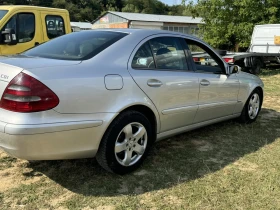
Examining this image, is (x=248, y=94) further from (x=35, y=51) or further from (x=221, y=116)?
(x=35, y=51)

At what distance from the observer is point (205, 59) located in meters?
4.56

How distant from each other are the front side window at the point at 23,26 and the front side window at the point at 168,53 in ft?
13.0

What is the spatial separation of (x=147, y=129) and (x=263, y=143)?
192 centimetres

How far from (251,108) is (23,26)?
4.85 meters

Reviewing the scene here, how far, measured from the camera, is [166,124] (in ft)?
11.8

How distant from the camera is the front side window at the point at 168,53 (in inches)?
138

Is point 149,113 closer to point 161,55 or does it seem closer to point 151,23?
point 161,55

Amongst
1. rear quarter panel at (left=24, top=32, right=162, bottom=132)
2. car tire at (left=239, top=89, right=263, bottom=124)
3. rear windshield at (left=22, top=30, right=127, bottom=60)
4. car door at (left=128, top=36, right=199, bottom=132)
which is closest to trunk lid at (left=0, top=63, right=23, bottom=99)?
rear quarter panel at (left=24, top=32, right=162, bottom=132)

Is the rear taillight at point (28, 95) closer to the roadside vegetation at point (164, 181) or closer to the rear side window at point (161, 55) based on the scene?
the roadside vegetation at point (164, 181)

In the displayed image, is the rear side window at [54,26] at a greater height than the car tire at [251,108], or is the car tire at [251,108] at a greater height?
the rear side window at [54,26]

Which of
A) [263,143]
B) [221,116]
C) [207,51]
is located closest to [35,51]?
[207,51]

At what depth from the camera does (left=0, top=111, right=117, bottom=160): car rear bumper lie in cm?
247

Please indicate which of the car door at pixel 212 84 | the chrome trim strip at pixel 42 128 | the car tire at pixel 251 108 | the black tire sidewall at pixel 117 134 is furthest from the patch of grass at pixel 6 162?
the car tire at pixel 251 108

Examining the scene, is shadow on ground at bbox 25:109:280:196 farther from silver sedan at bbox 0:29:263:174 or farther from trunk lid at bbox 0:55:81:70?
trunk lid at bbox 0:55:81:70
